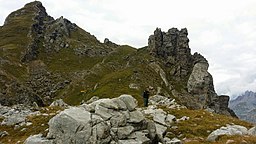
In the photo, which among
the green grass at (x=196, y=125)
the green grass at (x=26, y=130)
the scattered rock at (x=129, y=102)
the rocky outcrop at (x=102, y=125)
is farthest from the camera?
the green grass at (x=26, y=130)

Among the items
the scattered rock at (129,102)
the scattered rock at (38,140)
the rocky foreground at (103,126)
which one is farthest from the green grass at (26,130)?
the scattered rock at (38,140)

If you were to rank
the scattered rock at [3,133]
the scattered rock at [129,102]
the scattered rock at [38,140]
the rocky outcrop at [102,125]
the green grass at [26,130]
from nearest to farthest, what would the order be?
the rocky outcrop at [102,125]
the scattered rock at [38,140]
the scattered rock at [129,102]
the green grass at [26,130]
the scattered rock at [3,133]

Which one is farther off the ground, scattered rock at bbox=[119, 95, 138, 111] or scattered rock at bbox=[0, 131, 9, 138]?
scattered rock at bbox=[119, 95, 138, 111]

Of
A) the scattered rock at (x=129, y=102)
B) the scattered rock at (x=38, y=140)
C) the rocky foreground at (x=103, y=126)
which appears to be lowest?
the scattered rock at (x=38, y=140)

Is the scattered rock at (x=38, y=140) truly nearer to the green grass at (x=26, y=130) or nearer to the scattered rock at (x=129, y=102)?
the scattered rock at (x=129, y=102)

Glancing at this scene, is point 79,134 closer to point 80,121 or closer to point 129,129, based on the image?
point 80,121

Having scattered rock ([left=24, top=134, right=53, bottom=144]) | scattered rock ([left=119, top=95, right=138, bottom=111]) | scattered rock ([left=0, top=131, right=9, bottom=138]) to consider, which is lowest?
scattered rock ([left=0, top=131, right=9, bottom=138])

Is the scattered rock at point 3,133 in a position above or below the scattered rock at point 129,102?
below

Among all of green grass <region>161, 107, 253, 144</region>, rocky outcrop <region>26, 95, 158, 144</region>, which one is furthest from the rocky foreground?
green grass <region>161, 107, 253, 144</region>

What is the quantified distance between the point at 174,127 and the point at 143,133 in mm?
13757

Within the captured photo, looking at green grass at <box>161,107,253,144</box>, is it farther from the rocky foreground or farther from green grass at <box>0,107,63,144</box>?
green grass at <box>0,107,63,144</box>

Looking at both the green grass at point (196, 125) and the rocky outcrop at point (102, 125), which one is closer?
the rocky outcrop at point (102, 125)

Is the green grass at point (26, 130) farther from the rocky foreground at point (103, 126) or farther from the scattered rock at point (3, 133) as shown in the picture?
the rocky foreground at point (103, 126)

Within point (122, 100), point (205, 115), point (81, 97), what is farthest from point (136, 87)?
point (122, 100)
